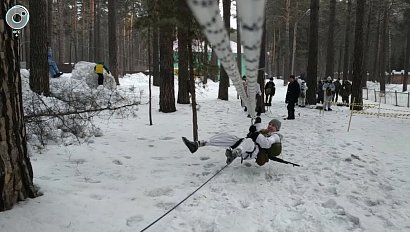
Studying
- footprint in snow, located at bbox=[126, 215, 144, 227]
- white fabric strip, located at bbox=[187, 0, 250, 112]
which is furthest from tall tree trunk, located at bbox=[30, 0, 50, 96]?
white fabric strip, located at bbox=[187, 0, 250, 112]

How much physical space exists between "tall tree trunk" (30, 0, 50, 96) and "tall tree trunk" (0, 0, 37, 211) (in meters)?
7.87

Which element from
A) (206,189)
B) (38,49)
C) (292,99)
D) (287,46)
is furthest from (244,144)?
(287,46)

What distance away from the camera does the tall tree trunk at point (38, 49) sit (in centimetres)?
1143

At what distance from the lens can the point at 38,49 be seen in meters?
11.7

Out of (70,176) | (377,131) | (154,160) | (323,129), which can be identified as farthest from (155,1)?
(377,131)

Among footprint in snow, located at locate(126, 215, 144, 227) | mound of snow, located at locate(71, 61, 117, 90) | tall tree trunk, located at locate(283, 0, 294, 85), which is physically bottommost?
footprint in snow, located at locate(126, 215, 144, 227)

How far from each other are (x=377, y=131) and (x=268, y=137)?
7.19m

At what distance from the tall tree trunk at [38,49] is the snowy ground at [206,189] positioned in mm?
3501

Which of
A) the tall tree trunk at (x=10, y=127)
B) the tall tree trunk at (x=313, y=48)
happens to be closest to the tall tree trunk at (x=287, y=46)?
the tall tree trunk at (x=313, y=48)

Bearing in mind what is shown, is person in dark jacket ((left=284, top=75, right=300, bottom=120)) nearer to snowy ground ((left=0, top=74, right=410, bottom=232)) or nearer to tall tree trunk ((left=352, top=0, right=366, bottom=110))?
tall tree trunk ((left=352, top=0, right=366, bottom=110))

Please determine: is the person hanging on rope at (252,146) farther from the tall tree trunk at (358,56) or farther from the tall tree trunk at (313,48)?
the tall tree trunk at (313,48)

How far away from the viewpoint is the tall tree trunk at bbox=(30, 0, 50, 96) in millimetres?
11430

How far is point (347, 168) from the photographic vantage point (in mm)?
7164

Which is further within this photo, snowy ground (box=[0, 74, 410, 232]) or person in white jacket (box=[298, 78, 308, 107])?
person in white jacket (box=[298, 78, 308, 107])
